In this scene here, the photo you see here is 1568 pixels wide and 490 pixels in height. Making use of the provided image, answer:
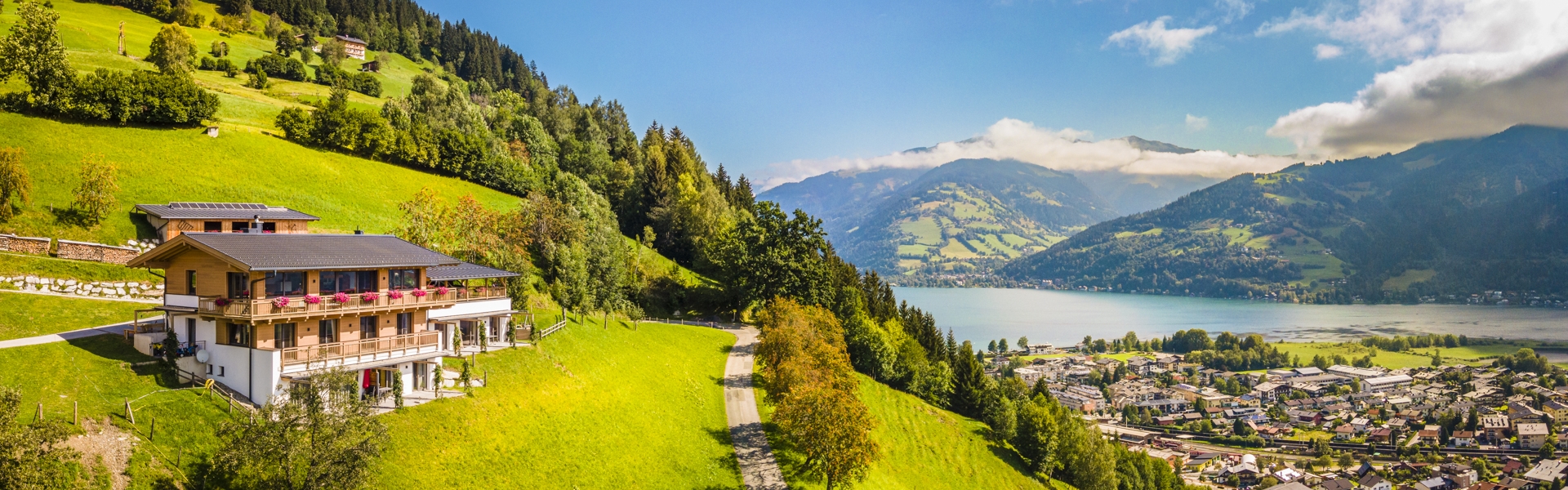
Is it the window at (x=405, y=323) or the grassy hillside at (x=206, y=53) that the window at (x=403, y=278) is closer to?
the window at (x=405, y=323)

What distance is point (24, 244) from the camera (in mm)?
35312

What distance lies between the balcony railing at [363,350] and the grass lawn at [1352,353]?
186 m

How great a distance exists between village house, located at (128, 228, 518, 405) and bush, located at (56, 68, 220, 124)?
108 ft

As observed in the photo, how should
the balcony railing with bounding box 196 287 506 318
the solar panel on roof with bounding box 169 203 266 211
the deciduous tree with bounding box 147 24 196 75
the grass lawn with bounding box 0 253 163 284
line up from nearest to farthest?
the balcony railing with bounding box 196 287 506 318 → the grass lawn with bounding box 0 253 163 284 → the solar panel on roof with bounding box 169 203 266 211 → the deciduous tree with bounding box 147 24 196 75

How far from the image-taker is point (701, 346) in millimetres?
54094

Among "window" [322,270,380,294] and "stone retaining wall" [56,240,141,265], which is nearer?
"window" [322,270,380,294]

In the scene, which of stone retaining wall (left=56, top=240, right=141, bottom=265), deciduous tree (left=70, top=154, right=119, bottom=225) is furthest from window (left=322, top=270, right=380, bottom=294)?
deciduous tree (left=70, top=154, right=119, bottom=225)

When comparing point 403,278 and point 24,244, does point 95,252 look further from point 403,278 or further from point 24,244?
point 403,278

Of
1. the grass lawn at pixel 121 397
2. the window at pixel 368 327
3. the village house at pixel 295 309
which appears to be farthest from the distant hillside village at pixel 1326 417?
the grass lawn at pixel 121 397

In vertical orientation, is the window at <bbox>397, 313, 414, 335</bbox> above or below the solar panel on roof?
below

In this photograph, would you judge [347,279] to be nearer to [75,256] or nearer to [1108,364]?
[75,256]

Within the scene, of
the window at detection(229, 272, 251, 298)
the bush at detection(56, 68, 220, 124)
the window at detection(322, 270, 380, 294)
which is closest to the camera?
the window at detection(229, 272, 251, 298)

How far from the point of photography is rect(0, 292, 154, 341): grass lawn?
27.2 metres

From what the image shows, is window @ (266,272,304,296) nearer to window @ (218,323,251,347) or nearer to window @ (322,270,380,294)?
window @ (322,270,380,294)
